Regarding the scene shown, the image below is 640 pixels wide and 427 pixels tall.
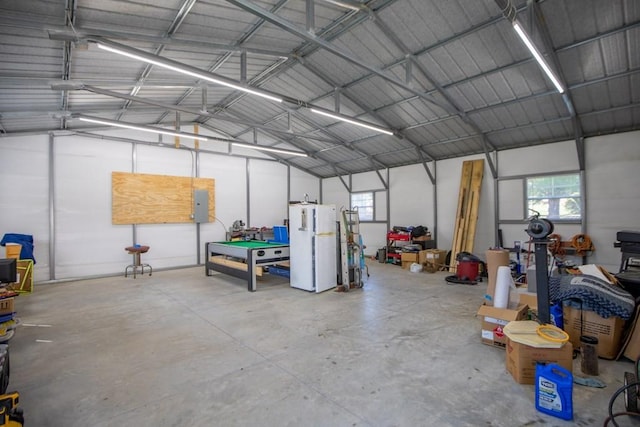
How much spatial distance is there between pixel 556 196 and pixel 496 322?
5.01m

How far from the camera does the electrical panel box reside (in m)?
8.86

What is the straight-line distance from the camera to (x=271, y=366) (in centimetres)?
287

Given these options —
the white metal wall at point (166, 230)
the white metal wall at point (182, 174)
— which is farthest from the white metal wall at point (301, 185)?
the white metal wall at point (166, 230)

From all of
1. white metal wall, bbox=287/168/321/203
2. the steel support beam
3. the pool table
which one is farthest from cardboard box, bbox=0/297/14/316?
white metal wall, bbox=287/168/321/203

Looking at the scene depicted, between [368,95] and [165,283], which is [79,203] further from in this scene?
[368,95]

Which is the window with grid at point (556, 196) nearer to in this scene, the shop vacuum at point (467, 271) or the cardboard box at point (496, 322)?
the shop vacuum at point (467, 271)

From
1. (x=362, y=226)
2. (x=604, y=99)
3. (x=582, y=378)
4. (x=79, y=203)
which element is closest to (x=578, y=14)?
(x=604, y=99)

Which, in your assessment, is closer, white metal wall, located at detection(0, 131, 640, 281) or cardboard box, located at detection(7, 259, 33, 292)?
cardboard box, located at detection(7, 259, 33, 292)

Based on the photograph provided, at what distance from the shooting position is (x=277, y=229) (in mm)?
6977

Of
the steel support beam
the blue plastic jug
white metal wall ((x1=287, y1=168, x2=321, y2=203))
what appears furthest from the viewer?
white metal wall ((x1=287, y1=168, x2=321, y2=203))

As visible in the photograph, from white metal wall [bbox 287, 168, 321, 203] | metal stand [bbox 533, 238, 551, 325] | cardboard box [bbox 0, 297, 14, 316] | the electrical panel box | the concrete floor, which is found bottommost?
the concrete floor

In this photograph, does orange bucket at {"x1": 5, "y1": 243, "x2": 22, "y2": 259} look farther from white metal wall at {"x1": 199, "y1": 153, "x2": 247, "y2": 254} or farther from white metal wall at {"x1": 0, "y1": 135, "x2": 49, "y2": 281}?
white metal wall at {"x1": 199, "y1": 153, "x2": 247, "y2": 254}

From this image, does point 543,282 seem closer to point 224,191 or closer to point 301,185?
point 224,191

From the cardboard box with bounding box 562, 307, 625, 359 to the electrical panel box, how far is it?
27.9 feet
